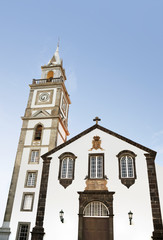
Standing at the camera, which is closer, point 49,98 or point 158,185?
point 158,185

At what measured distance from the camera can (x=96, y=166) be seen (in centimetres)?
1825

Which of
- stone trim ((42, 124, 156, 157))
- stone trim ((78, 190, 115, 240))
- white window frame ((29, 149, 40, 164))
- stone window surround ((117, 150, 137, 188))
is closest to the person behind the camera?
stone trim ((78, 190, 115, 240))

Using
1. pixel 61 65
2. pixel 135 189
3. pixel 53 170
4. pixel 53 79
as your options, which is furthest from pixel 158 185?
pixel 61 65

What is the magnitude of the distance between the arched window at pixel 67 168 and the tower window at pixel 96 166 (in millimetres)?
1717

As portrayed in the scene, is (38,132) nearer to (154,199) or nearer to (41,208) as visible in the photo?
(41,208)

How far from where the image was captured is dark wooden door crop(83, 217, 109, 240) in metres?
15.7

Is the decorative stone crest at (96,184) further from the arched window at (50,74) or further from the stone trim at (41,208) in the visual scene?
the arched window at (50,74)

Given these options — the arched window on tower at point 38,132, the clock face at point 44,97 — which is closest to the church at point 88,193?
the arched window on tower at point 38,132

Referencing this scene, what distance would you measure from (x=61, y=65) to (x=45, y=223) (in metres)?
22.0

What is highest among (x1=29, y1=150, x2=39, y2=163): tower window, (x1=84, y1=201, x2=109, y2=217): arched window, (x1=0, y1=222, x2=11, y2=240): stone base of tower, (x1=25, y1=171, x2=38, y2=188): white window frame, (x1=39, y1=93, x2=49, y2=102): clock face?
(x1=39, y1=93, x2=49, y2=102): clock face

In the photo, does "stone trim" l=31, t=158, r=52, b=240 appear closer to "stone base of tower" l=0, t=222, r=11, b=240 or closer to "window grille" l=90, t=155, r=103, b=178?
"stone base of tower" l=0, t=222, r=11, b=240

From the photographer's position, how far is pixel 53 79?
29125 millimetres

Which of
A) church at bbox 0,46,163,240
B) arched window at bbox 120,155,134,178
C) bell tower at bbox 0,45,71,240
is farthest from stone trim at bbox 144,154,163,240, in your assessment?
bell tower at bbox 0,45,71,240

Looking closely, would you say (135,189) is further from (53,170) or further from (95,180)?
(53,170)
